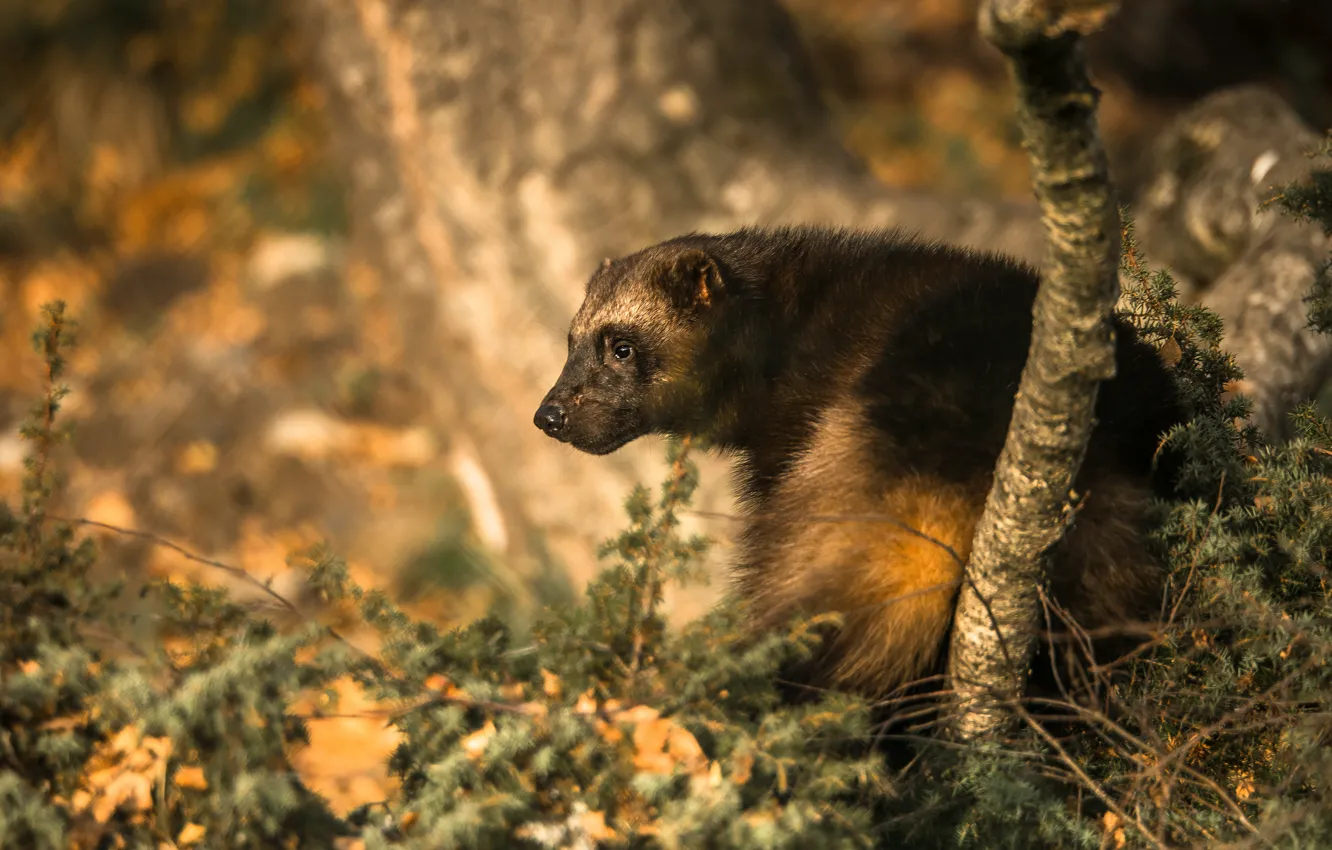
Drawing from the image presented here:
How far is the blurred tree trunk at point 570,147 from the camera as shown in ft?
20.2

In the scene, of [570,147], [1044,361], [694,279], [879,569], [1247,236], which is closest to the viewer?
[1044,361]

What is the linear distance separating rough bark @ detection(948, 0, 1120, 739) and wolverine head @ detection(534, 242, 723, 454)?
127 centimetres

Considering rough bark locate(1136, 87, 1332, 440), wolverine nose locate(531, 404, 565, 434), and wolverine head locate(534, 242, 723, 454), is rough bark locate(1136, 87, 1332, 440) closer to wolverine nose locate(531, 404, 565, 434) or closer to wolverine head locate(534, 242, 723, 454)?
wolverine head locate(534, 242, 723, 454)

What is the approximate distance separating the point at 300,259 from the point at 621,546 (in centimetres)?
788

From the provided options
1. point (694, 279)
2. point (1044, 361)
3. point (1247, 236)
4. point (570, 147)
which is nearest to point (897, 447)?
point (1044, 361)

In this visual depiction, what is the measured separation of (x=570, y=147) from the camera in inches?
245

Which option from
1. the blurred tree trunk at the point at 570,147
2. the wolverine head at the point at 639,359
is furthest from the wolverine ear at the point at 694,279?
the blurred tree trunk at the point at 570,147

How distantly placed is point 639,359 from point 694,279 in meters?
0.28

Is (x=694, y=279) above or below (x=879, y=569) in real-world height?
above

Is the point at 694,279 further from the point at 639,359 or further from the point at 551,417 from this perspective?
the point at 551,417

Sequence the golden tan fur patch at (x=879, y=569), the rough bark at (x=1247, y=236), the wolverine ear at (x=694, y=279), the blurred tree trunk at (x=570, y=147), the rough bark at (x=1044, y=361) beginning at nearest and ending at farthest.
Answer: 1. the rough bark at (x=1044, y=361)
2. the golden tan fur patch at (x=879, y=569)
3. the wolverine ear at (x=694, y=279)
4. the rough bark at (x=1247, y=236)
5. the blurred tree trunk at (x=570, y=147)

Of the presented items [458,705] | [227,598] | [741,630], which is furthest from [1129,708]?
[227,598]

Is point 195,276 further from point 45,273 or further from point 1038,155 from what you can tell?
point 1038,155

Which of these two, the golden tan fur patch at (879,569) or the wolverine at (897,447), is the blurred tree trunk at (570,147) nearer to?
the wolverine at (897,447)
